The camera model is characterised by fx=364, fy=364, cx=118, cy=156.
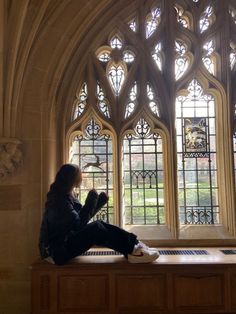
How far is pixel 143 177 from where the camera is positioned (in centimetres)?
440

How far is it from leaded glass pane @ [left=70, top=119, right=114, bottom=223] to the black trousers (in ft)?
3.64

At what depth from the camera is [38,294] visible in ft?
10.9

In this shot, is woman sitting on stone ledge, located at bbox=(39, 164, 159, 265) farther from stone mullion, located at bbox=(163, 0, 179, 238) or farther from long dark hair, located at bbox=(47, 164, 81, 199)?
stone mullion, located at bbox=(163, 0, 179, 238)

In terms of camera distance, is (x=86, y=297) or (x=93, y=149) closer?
(x=86, y=297)

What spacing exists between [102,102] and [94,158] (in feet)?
2.27

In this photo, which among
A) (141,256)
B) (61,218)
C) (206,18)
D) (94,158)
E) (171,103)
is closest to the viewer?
(61,218)

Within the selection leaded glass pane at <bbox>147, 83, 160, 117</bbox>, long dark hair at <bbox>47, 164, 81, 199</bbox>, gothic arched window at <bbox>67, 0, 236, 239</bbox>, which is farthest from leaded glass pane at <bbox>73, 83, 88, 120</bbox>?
long dark hair at <bbox>47, 164, 81, 199</bbox>

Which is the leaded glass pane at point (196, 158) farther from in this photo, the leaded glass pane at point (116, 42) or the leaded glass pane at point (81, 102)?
the leaded glass pane at point (81, 102)

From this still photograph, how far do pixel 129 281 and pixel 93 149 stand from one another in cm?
172

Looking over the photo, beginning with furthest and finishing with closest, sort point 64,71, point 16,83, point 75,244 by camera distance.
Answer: point 64,71, point 16,83, point 75,244

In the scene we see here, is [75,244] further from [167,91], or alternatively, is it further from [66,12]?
[66,12]

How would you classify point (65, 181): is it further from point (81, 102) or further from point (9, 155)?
point (81, 102)

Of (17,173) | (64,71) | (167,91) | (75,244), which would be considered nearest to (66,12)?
(64,71)

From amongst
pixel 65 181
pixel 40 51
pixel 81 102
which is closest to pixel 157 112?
pixel 81 102
